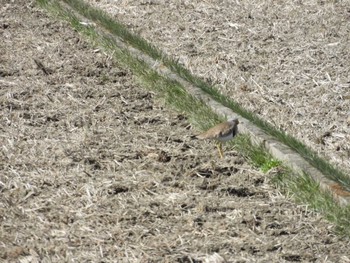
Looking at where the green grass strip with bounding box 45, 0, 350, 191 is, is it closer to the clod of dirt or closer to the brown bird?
the brown bird

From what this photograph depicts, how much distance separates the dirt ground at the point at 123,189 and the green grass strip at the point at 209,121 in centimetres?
7

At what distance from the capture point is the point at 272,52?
812 centimetres

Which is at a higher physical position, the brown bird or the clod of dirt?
the brown bird

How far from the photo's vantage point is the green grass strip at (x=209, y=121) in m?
5.09

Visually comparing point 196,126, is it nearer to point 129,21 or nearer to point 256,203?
point 256,203

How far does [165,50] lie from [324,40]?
5.03 feet

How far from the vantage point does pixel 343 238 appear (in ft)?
15.8

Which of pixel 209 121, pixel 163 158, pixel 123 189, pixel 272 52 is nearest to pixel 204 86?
pixel 209 121

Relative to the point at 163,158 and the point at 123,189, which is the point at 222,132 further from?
the point at 123,189

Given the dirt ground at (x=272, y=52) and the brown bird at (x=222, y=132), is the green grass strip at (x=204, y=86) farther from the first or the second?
the brown bird at (x=222, y=132)

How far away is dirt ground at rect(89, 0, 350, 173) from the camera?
21.8ft

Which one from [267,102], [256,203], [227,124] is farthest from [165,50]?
[256,203]

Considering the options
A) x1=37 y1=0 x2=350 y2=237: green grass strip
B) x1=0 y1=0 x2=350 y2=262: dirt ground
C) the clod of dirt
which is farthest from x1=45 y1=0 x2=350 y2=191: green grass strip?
the clod of dirt

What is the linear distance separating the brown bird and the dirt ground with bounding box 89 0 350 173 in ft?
2.23
